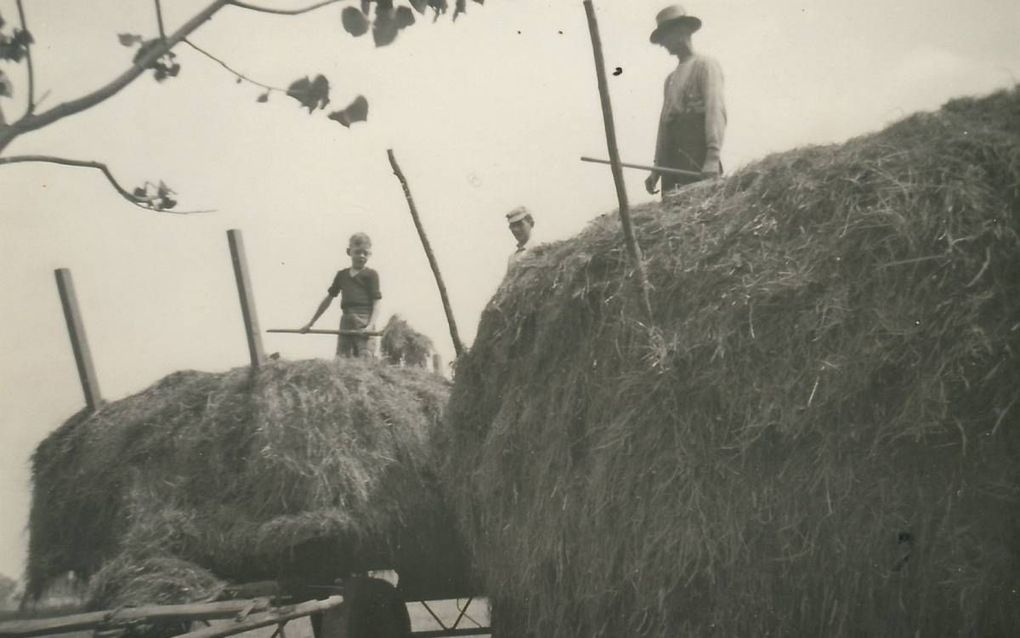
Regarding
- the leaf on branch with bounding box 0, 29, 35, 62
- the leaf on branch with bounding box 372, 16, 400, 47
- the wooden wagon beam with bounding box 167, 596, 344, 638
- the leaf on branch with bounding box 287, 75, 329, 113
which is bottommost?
the wooden wagon beam with bounding box 167, 596, 344, 638

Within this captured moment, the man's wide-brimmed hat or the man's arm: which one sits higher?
the man's wide-brimmed hat

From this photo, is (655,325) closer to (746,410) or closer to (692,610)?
(746,410)

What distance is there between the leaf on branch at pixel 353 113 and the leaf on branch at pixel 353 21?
18cm

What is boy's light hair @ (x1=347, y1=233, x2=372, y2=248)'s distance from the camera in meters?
8.44

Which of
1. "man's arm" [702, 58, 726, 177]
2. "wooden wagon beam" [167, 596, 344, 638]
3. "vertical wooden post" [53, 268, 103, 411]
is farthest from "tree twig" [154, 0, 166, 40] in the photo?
"vertical wooden post" [53, 268, 103, 411]

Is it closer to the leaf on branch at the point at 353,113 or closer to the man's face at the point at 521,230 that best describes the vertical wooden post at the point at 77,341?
the man's face at the point at 521,230

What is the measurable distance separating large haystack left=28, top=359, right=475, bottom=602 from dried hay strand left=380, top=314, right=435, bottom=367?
2.81 feet

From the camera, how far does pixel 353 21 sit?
7.71 ft

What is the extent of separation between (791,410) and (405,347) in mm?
3863

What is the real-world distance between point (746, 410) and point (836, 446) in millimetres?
364

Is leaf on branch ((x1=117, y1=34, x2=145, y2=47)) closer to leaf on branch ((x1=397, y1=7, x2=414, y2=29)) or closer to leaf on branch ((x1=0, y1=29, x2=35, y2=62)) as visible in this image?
leaf on branch ((x1=0, y1=29, x2=35, y2=62))

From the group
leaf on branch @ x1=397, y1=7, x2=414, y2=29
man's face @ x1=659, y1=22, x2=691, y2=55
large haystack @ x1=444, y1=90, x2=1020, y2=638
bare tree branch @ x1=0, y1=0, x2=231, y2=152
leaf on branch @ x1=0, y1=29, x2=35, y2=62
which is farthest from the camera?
man's face @ x1=659, y1=22, x2=691, y2=55

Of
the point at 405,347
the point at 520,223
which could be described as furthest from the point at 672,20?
the point at 405,347

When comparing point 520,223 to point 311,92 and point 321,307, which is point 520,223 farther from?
point 311,92
